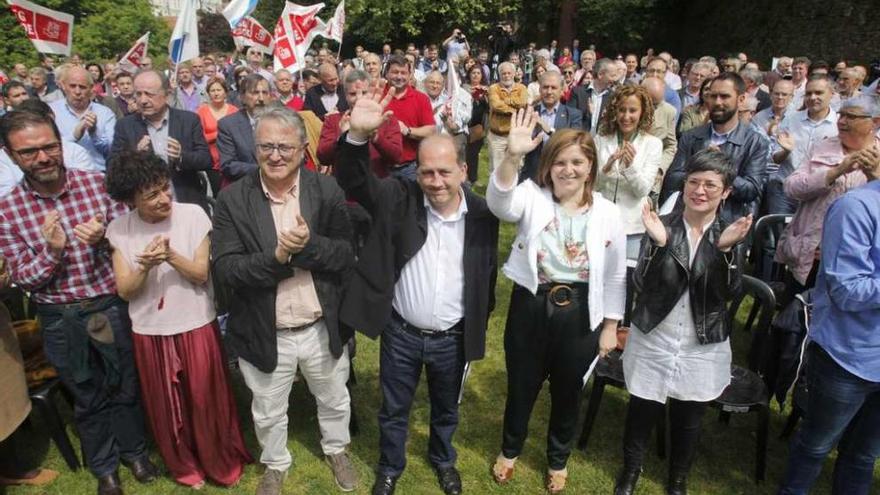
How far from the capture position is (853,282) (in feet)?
8.05

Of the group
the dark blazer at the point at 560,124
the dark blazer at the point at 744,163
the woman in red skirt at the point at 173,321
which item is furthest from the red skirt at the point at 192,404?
the dark blazer at the point at 560,124

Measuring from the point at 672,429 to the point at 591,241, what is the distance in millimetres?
1259

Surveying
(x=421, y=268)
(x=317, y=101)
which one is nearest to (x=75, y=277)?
(x=421, y=268)

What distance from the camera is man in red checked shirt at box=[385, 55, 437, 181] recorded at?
564cm

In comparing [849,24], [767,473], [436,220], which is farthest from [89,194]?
[849,24]

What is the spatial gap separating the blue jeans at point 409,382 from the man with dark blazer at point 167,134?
2.61 meters

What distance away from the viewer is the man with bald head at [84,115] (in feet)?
17.3

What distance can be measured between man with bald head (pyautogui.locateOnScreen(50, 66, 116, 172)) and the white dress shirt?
382 cm

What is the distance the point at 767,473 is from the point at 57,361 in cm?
420

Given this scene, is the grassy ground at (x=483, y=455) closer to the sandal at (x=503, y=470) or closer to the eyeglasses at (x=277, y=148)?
the sandal at (x=503, y=470)

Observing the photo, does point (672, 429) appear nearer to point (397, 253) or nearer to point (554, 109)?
point (397, 253)

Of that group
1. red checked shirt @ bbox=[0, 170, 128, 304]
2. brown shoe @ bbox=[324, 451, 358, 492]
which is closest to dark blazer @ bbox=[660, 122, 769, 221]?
brown shoe @ bbox=[324, 451, 358, 492]

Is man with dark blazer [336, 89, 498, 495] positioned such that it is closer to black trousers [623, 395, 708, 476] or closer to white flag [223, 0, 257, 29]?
black trousers [623, 395, 708, 476]

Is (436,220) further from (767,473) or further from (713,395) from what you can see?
(767,473)
